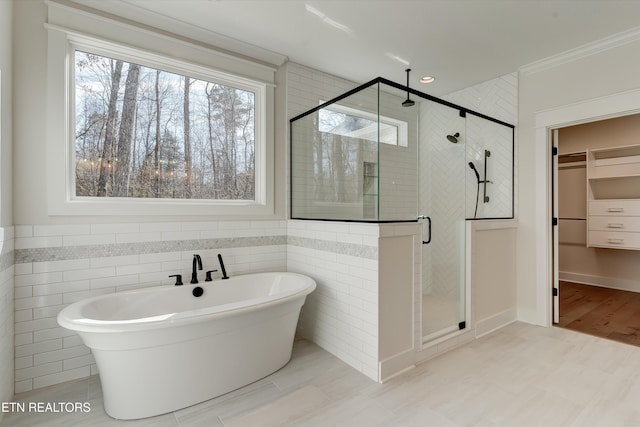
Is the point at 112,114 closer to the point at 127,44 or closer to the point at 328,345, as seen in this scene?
the point at 127,44

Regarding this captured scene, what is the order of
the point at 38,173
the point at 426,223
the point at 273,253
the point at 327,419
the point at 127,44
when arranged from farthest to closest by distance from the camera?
the point at 273,253
the point at 426,223
the point at 127,44
the point at 38,173
the point at 327,419

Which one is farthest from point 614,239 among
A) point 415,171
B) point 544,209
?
point 415,171

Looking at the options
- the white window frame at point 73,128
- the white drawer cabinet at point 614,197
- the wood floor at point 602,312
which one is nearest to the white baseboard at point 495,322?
the wood floor at point 602,312

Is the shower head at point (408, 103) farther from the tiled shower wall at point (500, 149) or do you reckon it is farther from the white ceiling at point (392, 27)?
the tiled shower wall at point (500, 149)

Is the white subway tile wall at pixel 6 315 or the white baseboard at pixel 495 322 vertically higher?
the white subway tile wall at pixel 6 315

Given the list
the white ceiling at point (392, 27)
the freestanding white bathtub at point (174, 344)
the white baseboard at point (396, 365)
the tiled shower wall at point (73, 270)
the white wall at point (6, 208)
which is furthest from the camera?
the white ceiling at point (392, 27)

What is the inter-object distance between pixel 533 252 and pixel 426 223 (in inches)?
58.5

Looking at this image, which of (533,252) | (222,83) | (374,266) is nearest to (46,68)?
(222,83)

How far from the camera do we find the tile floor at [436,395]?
1.74 meters

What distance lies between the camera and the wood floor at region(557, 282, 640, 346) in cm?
296

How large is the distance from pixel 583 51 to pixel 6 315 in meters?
5.00

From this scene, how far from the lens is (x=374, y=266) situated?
7.13ft

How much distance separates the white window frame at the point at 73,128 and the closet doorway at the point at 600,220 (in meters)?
4.15

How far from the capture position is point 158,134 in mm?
2588
